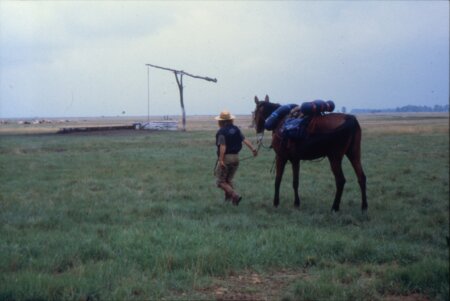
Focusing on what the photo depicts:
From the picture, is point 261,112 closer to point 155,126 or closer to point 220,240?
point 220,240

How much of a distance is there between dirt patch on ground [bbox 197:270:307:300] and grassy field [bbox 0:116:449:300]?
0.07 ft

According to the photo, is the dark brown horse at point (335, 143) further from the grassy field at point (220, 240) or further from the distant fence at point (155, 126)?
the distant fence at point (155, 126)

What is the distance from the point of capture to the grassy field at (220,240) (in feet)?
17.9

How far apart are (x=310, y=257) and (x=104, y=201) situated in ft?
17.8

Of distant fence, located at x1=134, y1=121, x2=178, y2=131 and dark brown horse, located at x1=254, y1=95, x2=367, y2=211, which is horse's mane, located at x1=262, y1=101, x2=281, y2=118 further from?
distant fence, located at x1=134, y1=121, x2=178, y2=131

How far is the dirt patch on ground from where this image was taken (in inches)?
214

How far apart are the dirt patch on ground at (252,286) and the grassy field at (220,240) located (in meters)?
0.02

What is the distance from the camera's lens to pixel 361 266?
20.7 ft

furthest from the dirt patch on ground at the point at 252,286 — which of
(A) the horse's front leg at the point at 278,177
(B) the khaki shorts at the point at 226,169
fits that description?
(B) the khaki shorts at the point at 226,169

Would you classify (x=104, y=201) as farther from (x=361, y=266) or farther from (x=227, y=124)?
(x=361, y=266)

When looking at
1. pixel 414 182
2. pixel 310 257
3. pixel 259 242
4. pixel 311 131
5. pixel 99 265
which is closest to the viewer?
pixel 99 265

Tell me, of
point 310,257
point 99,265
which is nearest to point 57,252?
point 99,265

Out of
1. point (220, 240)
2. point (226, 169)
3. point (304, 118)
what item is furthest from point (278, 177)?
point (220, 240)

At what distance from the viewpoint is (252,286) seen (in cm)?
573
